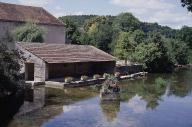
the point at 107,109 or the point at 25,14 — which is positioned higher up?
the point at 25,14

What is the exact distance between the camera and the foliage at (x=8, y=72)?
77.0 feet

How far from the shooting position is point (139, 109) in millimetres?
27266

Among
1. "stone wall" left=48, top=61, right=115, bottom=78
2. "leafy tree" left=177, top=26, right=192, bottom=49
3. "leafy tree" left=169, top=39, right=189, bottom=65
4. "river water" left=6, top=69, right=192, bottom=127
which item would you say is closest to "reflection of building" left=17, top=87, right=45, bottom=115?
"river water" left=6, top=69, right=192, bottom=127

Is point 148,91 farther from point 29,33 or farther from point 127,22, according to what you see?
point 127,22

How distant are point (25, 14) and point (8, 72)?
3159 cm

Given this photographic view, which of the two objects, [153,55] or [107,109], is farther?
[153,55]

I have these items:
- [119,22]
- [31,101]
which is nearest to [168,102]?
[31,101]

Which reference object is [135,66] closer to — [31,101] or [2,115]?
[31,101]

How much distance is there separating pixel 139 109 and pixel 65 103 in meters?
4.91

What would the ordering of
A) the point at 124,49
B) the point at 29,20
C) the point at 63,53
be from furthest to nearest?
the point at 124,49, the point at 29,20, the point at 63,53

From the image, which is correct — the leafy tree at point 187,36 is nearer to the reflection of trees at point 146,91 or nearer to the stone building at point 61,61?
the reflection of trees at point 146,91

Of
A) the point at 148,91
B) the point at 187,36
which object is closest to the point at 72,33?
the point at 187,36

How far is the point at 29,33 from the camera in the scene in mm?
49625

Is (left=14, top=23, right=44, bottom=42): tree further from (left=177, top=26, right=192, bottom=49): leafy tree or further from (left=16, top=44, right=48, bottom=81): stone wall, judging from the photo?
(left=177, top=26, right=192, bottom=49): leafy tree
